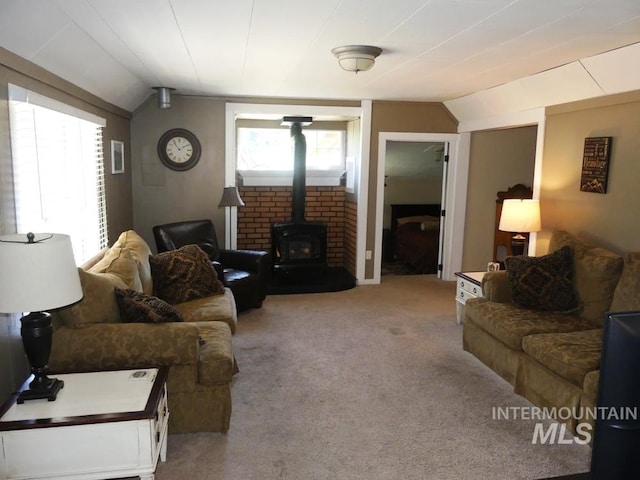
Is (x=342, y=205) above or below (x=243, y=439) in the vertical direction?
above

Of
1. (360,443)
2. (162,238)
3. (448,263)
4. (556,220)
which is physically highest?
(556,220)

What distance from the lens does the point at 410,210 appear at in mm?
8070

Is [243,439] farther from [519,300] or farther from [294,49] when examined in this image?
[294,49]

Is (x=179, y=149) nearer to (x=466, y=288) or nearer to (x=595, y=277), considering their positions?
(x=466, y=288)

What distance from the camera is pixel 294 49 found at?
3.39 meters

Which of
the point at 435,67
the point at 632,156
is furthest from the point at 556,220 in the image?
the point at 435,67

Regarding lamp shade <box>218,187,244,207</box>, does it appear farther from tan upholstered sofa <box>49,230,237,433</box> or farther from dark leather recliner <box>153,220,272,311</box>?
tan upholstered sofa <box>49,230,237,433</box>

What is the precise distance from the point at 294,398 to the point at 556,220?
2831mm

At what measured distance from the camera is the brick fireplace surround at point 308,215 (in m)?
6.65

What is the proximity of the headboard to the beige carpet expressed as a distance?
3.45 meters

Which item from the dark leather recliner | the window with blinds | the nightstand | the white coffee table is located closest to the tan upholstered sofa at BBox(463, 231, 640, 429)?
the nightstand

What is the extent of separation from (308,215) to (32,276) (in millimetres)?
5175

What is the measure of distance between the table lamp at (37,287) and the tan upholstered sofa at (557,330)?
102 inches

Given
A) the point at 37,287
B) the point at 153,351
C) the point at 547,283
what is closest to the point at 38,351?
the point at 37,287
